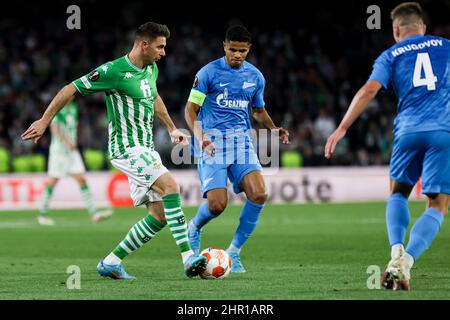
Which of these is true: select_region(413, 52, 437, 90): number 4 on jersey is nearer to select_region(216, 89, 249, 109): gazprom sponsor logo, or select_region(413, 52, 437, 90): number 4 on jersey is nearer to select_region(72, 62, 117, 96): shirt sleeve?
select_region(216, 89, 249, 109): gazprom sponsor logo

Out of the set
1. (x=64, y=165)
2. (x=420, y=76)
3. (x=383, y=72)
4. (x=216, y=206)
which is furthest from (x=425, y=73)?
(x=64, y=165)

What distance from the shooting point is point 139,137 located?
8.09m

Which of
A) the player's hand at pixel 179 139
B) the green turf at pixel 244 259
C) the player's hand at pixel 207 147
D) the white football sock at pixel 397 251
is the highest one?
the player's hand at pixel 179 139

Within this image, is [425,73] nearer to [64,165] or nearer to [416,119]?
[416,119]

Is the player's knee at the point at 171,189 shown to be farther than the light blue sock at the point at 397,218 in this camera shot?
Yes

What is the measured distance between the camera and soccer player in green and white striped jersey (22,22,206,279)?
788cm

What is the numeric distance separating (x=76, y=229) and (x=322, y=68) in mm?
11891

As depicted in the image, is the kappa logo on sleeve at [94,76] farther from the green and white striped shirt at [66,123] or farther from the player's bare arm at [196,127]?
the green and white striped shirt at [66,123]

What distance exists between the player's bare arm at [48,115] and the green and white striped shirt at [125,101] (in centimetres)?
25

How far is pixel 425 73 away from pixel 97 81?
277 cm

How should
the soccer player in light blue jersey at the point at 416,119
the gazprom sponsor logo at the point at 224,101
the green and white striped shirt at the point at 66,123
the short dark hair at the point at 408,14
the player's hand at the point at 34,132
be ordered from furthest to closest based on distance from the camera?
the green and white striped shirt at the point at 66,123 < the gazprom sponsor logo at the point at 224,101 < the player's hand at the point at 34,132 < the short dark hair at the point at 408,14 < the soccer player in light blue jersey at the point at 416,119

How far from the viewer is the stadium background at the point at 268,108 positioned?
27.7 ft

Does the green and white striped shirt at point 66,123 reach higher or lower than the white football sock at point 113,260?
higher

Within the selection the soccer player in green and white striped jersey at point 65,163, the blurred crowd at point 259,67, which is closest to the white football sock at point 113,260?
the soccer player in green and white striped jersey at point 65,163
